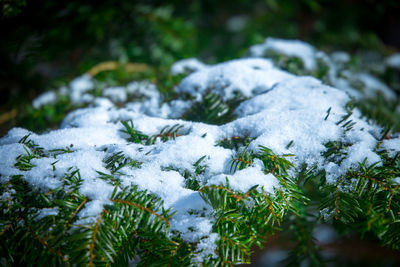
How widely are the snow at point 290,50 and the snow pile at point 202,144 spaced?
37 cm

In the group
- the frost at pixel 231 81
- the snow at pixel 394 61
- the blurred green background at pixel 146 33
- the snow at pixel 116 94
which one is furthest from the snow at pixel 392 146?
the snow at pixel 394 61

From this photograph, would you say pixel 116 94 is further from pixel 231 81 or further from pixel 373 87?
pixel 373 87

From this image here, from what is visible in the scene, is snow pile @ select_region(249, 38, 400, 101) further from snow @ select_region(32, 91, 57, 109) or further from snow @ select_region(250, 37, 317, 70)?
snow @ select_region(32, 91, 57, 109)

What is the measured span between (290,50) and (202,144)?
1.00m

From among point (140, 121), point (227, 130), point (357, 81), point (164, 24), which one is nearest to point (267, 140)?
point (227, 130)

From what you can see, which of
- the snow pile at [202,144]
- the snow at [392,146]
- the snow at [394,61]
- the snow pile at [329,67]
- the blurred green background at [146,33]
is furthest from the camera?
the snow at [394,61]

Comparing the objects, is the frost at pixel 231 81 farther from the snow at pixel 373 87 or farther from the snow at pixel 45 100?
the snow at pixel 45 100

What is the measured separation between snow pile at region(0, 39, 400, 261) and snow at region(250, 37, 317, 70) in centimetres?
37

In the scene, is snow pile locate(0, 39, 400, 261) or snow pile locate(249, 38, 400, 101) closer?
snow pile locate(0, 39, 400, 261)

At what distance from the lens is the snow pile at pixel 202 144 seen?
66cm

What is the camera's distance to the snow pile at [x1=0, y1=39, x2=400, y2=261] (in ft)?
2.16

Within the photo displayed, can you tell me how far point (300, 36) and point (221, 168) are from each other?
6.75 feet

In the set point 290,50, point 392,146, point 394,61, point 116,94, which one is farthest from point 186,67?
point 394,61

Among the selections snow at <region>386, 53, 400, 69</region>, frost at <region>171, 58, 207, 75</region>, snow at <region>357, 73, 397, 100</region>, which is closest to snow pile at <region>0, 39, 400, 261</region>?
frost at <region>171, 58, 207, 75</region>
